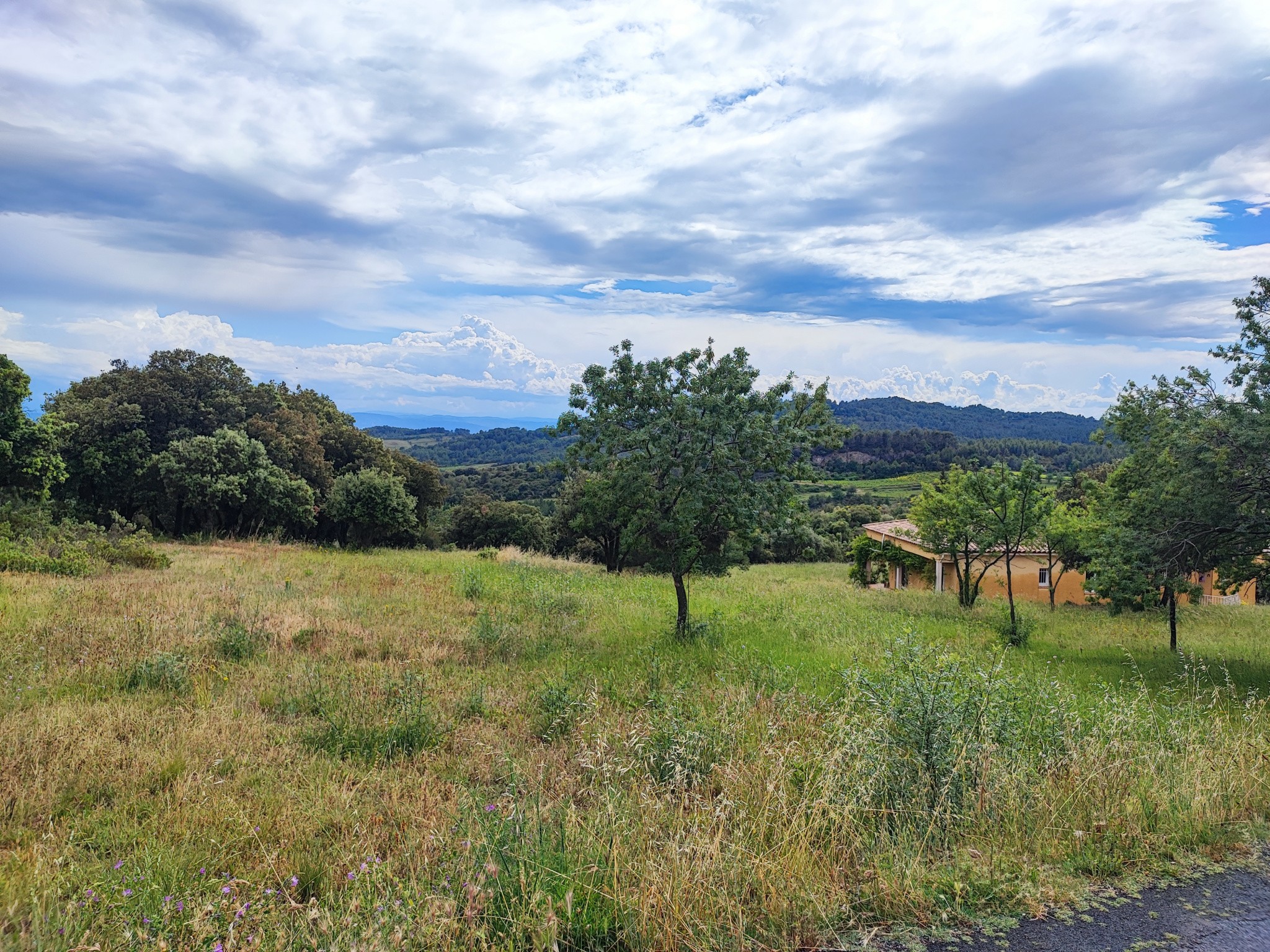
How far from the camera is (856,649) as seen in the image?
36.9ft

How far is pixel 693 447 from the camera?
36.2ft

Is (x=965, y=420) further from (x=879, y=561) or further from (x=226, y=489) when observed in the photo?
(x=226, y=489)

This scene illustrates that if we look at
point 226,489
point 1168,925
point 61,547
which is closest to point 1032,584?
point 1168,925

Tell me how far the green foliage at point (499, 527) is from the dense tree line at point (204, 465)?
25.1 feet

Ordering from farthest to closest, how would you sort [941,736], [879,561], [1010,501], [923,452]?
[923,452], [879,561], [1010,501], [941,736]

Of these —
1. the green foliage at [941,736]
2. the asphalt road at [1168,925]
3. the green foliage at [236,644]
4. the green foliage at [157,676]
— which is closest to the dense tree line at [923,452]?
the green foliage at [236,644]

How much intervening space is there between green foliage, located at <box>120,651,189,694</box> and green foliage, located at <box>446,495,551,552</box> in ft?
115

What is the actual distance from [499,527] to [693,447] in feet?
117

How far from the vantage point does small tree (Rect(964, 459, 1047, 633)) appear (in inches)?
665

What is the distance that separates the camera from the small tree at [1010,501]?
55.4ft

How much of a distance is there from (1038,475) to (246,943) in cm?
1842

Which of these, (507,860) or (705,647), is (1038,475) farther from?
(507,860)

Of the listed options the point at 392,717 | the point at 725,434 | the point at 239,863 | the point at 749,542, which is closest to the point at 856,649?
the point at 749,542

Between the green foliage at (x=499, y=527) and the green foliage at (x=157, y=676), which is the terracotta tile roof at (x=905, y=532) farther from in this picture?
the green foliage at (x=157, y=676)
